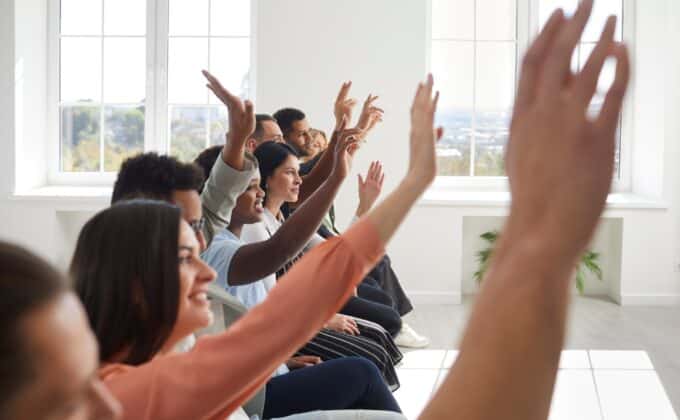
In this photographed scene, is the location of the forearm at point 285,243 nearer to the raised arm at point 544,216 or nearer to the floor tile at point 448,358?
the raised arm at point 544,216

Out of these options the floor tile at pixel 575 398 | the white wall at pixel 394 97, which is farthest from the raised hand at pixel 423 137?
the white wall at pixel 394 97

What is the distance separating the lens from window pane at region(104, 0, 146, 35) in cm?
769

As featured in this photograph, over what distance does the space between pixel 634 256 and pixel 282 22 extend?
113 inches

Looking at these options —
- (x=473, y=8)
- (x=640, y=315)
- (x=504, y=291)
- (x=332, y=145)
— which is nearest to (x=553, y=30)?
(x=504, y=291)

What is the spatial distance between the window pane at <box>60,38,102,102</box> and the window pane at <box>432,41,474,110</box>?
97.5 inches

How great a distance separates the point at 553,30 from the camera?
53cm

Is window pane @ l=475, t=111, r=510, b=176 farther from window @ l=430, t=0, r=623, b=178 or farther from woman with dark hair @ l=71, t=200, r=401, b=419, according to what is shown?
woman with dark hair @ l=71, t=200, r=401, b=419

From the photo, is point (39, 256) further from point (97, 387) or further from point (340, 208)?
point (340, 208)

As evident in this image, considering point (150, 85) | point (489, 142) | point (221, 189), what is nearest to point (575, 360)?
point (489, 142)

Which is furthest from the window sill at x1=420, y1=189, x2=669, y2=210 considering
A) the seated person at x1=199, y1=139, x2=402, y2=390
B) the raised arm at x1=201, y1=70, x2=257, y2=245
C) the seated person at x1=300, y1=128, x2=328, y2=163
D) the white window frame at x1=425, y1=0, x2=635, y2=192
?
the raised arm at x1=201, y1=70, x2=257, y2=245

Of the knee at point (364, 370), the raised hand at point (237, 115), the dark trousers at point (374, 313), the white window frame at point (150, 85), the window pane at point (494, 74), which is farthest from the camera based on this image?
the white window frame at point (150, 85)

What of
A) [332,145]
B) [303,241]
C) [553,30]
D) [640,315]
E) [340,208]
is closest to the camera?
[553,30]

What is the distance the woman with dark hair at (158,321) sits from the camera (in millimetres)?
1313

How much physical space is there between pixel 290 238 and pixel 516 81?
17.4 feet
